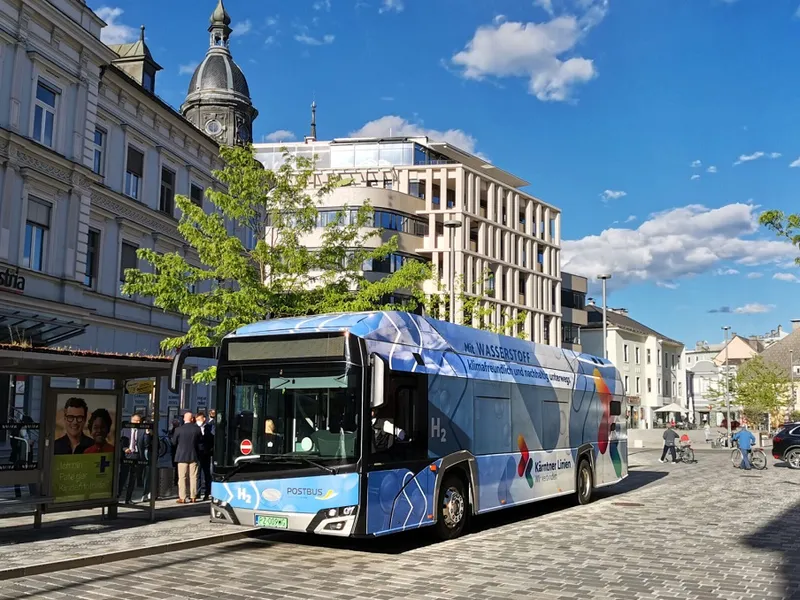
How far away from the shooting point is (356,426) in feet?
34.0

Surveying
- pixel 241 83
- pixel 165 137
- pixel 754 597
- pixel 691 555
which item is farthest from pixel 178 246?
pixel 754 597

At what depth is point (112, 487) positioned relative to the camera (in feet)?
44.2

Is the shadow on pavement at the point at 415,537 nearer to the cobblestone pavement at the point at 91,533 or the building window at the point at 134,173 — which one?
the cobblestone pavement at the point at 91,533

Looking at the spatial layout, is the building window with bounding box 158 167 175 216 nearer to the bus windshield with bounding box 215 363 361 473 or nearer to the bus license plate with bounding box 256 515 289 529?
the bus windshield with bounding box 215 363 361 473

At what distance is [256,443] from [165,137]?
896 inches

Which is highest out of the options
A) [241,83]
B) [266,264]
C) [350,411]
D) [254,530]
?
[241,83]

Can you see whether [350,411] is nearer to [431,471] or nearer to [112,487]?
[431,471]

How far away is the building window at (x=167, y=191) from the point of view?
31062 millimetres

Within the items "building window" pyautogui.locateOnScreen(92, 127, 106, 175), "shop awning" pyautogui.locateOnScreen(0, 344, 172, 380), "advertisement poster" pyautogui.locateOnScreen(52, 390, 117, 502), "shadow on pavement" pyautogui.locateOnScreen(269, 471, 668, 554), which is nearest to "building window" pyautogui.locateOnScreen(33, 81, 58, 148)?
"building window" pyautogui.locateOnScreen(92, 127, 106, 175)

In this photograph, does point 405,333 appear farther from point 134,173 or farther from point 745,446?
point 745,446

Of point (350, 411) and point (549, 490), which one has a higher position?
point (350, 411)

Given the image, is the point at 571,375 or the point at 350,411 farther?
the point at 571,375

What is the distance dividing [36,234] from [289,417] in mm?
16053

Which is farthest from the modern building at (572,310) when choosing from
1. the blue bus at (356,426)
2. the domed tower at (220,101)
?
the blue bus at (356,426)
